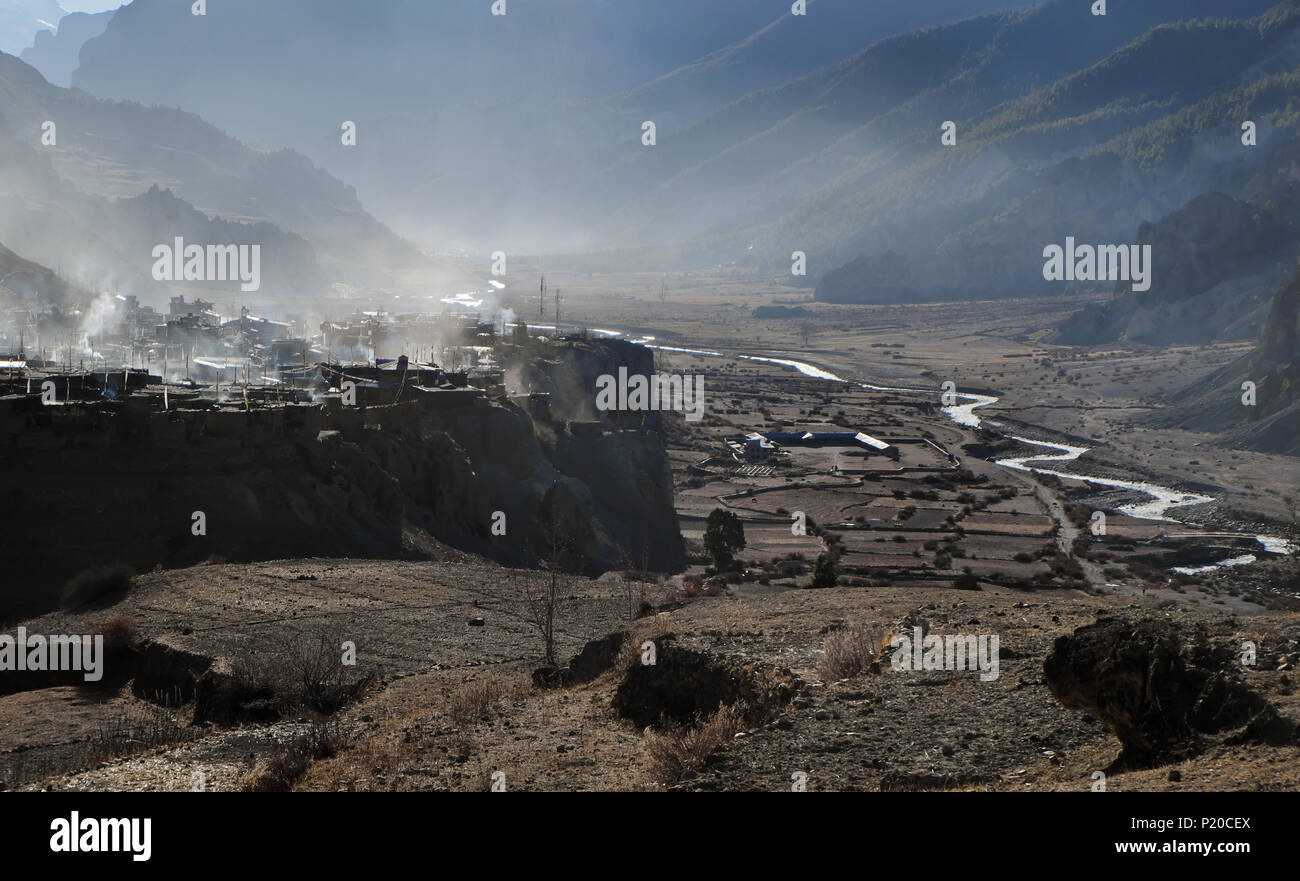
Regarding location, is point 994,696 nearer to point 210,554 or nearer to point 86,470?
point 210,554

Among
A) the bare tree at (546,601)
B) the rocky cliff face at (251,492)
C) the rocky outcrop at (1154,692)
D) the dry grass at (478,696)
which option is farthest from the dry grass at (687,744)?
the rocky cliff face at (251,492)

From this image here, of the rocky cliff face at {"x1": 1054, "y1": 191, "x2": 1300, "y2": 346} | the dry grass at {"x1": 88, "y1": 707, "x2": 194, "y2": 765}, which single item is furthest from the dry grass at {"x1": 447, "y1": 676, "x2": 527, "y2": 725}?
the rocky cliff face at {"x1": 1054, "y1": 191, "x2": 1300, "y2": 346}

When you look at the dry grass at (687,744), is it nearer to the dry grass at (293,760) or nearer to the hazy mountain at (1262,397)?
the dry grass at (293,760)

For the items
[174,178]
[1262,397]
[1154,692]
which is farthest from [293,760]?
[174,178]

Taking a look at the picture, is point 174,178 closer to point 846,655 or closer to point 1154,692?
point 846,655

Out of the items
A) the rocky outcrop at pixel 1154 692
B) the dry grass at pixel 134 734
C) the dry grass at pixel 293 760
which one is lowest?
the dry grass at pixel 134 734
